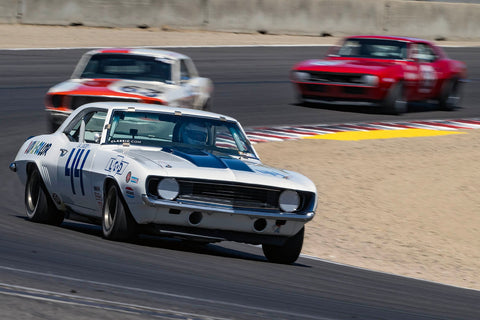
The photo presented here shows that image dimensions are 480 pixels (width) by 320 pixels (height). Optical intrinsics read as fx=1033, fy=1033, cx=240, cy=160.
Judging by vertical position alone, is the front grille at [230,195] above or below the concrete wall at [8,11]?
above

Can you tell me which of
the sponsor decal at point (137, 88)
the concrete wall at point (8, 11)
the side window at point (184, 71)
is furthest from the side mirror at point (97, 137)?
the concrete wall at point (8, 11)

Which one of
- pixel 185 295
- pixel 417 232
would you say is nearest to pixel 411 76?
pixel 417 232

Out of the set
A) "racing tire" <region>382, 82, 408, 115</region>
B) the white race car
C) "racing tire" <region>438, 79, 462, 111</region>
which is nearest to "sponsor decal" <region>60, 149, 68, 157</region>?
the white race car

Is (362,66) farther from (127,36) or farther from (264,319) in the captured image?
(264,319)

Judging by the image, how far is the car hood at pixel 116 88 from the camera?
42.8 feet

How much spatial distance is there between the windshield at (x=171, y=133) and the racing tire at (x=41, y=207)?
945 mm

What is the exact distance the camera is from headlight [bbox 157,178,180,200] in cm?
740

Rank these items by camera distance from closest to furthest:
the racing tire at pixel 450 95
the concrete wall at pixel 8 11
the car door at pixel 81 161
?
the car door at pixel 81 161 < the racing tire at pixel 450 95 < the concrete wall at pixel 8 11

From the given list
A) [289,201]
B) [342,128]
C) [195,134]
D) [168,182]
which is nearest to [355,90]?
[342,128]

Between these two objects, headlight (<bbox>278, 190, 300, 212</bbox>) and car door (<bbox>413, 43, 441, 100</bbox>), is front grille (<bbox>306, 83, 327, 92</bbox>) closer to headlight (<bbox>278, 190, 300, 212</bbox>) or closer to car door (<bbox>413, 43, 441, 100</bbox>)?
car door (<bbox>413, 43, 441, 100</bbox>)

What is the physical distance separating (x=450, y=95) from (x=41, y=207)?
1300cm

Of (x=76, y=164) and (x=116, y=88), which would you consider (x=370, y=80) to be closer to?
(x=116, y=88)

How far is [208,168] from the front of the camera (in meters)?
7.60

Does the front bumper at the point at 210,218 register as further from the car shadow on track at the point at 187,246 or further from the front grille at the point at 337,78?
the front grille at the point at 337,78
